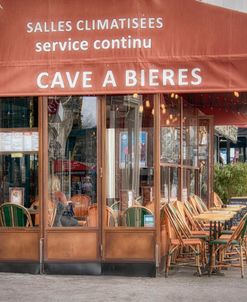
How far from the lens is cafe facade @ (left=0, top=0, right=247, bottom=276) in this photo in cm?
965

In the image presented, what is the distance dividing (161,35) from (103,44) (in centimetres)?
85

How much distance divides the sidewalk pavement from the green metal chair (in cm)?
82

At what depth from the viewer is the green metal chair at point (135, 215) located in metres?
10.0

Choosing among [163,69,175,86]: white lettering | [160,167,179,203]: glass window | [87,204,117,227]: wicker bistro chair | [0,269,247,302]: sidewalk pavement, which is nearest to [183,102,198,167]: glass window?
[160,167,179,203]: glass window

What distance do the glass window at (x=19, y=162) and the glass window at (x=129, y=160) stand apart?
1.11 meters

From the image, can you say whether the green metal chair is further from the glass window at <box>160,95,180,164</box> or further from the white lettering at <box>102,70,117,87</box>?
the white lettering at <box>102,70,117,87</box>

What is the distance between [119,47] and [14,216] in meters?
2.97

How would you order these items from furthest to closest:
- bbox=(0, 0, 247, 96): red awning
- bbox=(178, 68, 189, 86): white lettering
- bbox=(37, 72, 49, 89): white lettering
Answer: bbox=(37, 72, 49, 89): white lettering, bbox=(178, 68, 189, 86): white lettering, bbox=(0, 0, 247, 96): red awning

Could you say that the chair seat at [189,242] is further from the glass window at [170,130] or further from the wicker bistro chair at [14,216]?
the wicker bistro chair at [14,216]

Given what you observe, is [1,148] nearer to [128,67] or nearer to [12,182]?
[12,182]

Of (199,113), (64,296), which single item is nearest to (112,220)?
(64,296)

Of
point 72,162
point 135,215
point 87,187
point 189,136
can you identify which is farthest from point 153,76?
point 189,136

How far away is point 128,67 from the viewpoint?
9734 mm

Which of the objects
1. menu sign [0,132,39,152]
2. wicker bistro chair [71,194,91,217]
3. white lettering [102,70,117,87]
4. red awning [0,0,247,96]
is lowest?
wicker bistro chair [71,194,91,217]
